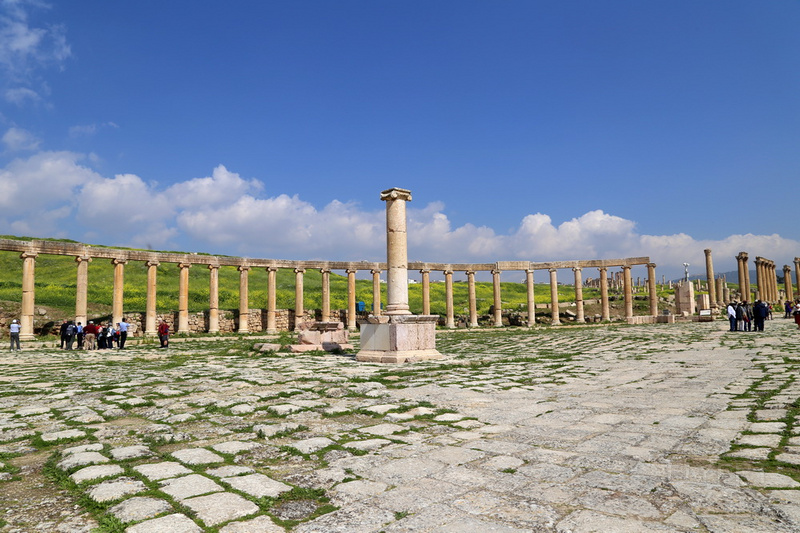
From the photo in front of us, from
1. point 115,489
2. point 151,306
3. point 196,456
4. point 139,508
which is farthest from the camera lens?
point 151,306

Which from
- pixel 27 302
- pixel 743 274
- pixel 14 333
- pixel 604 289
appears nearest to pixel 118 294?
pixel 27 302

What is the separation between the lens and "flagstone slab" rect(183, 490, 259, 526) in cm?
336

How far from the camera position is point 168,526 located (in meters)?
3.22

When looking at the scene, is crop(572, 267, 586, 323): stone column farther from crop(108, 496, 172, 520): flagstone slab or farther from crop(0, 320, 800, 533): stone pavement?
crop(108, 496, 172, 520): flagstone slab

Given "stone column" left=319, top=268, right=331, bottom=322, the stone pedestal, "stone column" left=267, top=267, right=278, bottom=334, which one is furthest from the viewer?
"stone column" left=319, top=268, right=331, bottom=322

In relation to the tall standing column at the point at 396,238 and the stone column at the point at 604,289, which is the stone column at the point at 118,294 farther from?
the stone column at the point at 604,289

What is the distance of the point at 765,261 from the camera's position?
53.8m

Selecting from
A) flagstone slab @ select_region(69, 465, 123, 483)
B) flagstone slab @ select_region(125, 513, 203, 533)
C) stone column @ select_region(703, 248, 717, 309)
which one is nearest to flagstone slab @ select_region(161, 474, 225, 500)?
flagstone slab @ select_region(125, 513, 203, 533)

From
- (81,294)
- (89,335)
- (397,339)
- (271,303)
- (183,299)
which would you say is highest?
(81,294)

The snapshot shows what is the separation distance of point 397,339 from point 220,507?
11.0 m

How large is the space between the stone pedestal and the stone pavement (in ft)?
12.8

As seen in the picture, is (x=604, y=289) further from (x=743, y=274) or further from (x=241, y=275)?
(x=241, y=275)

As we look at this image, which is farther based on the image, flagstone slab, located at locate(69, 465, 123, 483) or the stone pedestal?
the stone pedestal

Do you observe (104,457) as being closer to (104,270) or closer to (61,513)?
(61,513)
